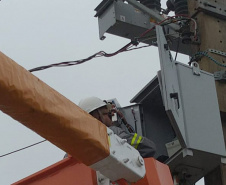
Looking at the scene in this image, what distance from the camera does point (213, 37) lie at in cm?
682

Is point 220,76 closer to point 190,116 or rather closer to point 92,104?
point 190,116

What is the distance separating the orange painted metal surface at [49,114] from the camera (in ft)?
10.3

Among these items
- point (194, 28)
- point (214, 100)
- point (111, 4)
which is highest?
point (111, 4)

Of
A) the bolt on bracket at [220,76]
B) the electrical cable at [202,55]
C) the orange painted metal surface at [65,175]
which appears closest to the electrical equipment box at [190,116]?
the bolt on bracket at [220,76]

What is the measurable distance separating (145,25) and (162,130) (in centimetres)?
127

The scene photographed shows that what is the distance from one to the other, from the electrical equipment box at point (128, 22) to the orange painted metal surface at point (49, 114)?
388 centimetres

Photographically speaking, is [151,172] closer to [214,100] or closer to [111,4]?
[214,100]

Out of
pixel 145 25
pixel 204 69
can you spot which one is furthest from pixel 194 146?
pixel 145 25

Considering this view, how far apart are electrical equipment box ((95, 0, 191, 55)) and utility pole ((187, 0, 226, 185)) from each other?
45 cm

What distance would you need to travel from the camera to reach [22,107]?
3197 millimetres

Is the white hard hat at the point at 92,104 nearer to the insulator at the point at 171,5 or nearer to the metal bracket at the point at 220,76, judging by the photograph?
the metal bracket at the point at 220,76

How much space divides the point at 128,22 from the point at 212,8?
3.36ft

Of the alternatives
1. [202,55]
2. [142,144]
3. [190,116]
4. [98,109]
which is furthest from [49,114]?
[202,55]

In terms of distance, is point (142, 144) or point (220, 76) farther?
point (220, 76)
